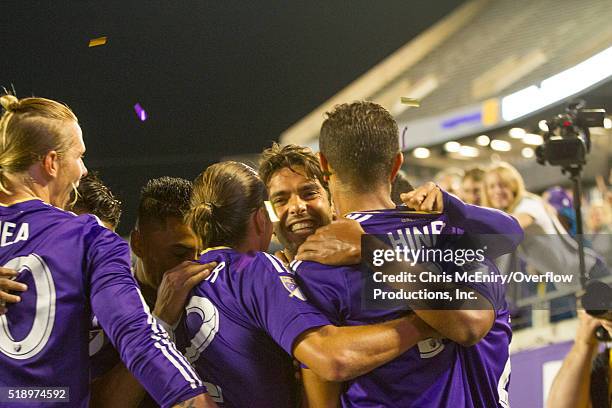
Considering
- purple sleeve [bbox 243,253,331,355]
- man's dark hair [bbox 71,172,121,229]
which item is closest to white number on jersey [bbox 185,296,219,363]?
purple sleeve [bbox 243,253,331,355]

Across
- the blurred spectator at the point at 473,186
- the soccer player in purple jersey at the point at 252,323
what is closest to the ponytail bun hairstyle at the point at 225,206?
the soccer player in purple jersey at the point at 252,323

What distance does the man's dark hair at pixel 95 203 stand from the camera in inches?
83.0

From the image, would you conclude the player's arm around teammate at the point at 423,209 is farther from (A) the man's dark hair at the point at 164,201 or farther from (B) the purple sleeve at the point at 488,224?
(A) the man's dark hair at the point at 164,201

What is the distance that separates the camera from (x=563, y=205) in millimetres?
3068

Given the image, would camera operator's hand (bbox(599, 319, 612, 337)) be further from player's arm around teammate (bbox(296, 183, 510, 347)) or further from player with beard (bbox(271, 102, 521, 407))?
player's arm around teammate (bbox(296, 183, 510, 347))

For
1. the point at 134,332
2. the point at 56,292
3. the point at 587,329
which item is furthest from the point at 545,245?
the point at 56,292

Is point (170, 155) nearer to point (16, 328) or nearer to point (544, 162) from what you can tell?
point (16, 328)

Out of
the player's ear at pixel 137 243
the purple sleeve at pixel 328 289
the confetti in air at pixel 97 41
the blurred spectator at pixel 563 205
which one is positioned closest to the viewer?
the purple sleeve at pixel 328 289

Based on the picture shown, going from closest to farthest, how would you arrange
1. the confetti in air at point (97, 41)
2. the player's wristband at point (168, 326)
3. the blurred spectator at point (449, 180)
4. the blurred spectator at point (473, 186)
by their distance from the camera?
the player's wristband at point (168, 326)
the confetti in air at point (97, 41)
the blurred spectator at point (473, 186)
the blurred spectator at point (449, 180)

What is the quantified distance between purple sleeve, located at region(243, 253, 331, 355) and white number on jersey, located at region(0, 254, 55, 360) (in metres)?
0.46

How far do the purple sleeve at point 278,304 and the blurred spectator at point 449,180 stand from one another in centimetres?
210

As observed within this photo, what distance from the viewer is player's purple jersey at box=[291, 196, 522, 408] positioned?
1.52 meters

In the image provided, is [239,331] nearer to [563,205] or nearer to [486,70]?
[563,205]

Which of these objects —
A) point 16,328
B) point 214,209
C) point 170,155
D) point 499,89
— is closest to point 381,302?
point 214,209
